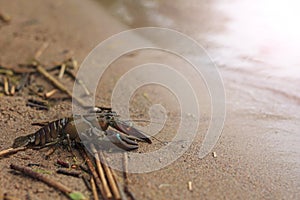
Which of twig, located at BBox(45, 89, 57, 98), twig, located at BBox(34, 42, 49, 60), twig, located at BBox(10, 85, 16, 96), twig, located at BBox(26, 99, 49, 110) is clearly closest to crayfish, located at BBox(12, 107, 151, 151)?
twig, located at BBox(26, 99, 49, 110)

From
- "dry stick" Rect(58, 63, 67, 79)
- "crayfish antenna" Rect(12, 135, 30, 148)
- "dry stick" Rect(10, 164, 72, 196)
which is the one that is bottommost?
"dry stick" Rect(10, 164, 72, 196)

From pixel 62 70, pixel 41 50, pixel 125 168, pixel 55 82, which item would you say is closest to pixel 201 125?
pixel 125 168

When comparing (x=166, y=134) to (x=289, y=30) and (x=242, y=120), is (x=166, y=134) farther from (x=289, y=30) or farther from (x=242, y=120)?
(x=289, y=30)

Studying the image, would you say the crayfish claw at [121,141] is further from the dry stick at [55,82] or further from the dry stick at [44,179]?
the dry stick at [55,82]

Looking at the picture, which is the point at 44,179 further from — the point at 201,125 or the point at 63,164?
the point at 201,125

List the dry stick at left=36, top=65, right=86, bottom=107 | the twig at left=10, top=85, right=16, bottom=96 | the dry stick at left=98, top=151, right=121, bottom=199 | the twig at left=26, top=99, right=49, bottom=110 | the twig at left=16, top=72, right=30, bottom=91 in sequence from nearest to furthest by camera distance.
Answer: the dry stick at left=98, top=151, right=121, bottom=199 → the twig at left=26, top=99, right=49, bottom=110 → the dry stick at left=36, top=65, right=86, bottom=107 → the twig at left=10, top=85, right=16, bottom=96 → the twig at left=16, top=72, right=30, bottom=91

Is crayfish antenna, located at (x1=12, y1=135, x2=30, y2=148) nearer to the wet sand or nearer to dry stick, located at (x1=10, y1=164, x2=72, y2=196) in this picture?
the wet sand

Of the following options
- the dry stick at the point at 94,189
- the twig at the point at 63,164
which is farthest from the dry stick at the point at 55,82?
the dry stick at the point at 94,189
